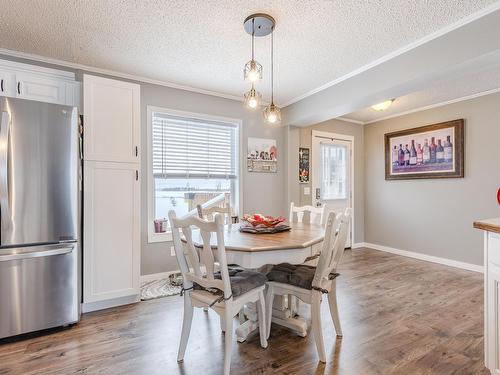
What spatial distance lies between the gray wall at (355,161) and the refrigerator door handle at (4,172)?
3312 millimetres

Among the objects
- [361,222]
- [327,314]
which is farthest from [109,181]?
[361,222]

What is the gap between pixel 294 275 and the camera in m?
1.99

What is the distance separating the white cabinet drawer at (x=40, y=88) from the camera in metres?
2.65

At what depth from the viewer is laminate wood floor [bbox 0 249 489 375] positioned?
5.82ft

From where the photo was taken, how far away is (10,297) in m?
2.07

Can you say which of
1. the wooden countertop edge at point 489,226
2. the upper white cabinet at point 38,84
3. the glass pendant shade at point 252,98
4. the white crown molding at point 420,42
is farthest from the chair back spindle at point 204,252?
the white crown molding at point 420,42

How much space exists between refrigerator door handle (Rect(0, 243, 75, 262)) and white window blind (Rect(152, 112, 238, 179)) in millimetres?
1443

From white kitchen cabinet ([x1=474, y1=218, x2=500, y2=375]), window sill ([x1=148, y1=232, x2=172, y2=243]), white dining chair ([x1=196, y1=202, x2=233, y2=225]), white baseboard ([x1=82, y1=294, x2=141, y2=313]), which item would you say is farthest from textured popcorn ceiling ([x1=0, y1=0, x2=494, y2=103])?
white baseboard ([x1=82, y1=294, x2=141, y2=313])

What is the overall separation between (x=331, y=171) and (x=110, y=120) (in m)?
3.67

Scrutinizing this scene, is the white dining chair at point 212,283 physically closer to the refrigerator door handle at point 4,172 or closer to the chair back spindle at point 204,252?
the chair back spindle at point 204,252

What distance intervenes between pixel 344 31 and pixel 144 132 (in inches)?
95.1

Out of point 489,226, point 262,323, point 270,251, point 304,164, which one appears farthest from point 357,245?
point 270,251

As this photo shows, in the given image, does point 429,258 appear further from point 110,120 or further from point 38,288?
point 38,288

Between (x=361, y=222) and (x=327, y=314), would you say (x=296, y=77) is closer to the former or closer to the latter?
(x=327, y=314)
